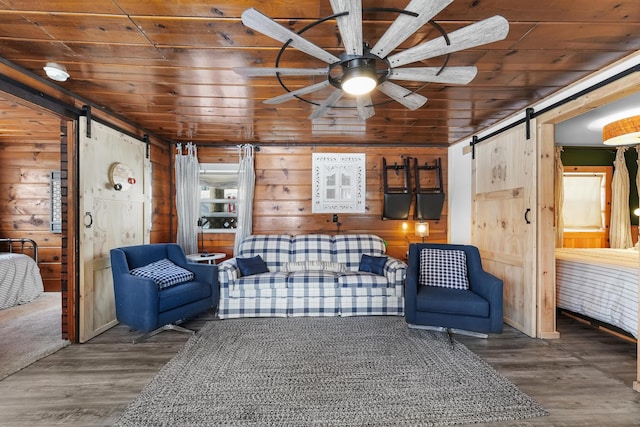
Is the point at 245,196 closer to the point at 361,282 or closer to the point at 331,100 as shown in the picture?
the point at 361,282

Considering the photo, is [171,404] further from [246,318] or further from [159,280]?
[246,318]

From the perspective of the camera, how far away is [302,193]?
4.84 m

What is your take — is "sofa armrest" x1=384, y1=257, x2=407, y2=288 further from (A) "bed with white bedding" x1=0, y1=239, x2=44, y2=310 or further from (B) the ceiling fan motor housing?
(A) "bed with white bedding" x1=0, y1=239, x2=44, y2=310

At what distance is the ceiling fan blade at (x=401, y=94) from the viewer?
1.89 metres

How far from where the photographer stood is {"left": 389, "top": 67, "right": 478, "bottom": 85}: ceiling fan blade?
5.64 feet

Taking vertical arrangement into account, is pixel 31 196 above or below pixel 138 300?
above

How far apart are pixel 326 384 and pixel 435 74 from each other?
210 centimetres

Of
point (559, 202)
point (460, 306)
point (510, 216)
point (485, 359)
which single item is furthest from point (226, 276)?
point (559, 202)

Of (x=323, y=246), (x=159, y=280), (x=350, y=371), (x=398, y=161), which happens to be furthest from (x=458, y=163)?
(x=159, y=280)

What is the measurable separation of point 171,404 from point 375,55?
7.74ft

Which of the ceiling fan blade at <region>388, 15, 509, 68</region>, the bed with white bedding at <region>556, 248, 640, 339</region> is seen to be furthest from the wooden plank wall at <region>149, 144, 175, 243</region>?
the bed with white bedding at <region>556, 248, 640, 339</region>

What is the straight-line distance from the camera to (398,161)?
192 inches

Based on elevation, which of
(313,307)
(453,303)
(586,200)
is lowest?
(313,307)

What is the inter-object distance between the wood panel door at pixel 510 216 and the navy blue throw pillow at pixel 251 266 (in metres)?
2.79
